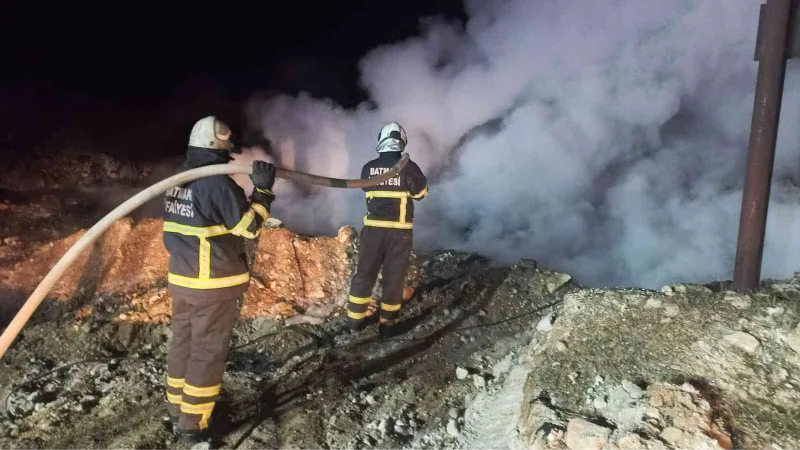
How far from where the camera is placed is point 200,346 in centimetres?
328

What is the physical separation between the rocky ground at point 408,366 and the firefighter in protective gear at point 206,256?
44cm

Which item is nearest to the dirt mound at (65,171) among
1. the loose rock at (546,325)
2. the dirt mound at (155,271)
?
the dirt mound at (155,271)

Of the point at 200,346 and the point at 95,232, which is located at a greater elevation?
the point at 95,232

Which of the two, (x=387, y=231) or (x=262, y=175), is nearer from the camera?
(x=262, y=175)

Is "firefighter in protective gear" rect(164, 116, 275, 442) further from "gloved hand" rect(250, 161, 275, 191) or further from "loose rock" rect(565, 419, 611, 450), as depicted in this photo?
"loose rock" rect(565, 419, 611, 450)

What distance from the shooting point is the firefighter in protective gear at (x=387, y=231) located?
192 inches

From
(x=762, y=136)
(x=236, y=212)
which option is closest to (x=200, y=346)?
(x=236, y=212)

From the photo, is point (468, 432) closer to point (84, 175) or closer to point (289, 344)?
point (289, 344)

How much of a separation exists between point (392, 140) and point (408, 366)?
202 cm

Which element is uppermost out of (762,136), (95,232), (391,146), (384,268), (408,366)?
(762,136)

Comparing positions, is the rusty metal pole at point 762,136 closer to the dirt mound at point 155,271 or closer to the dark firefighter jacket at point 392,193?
the dark firefighter jacket at point 392,193

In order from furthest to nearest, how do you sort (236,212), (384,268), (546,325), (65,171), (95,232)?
(65,171), (384,268), (546,325), (236,212), (95,232)

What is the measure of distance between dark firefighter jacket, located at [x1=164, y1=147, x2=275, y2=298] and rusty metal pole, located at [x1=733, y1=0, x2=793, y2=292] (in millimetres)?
3406

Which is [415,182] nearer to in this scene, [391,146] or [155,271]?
[391,146]
